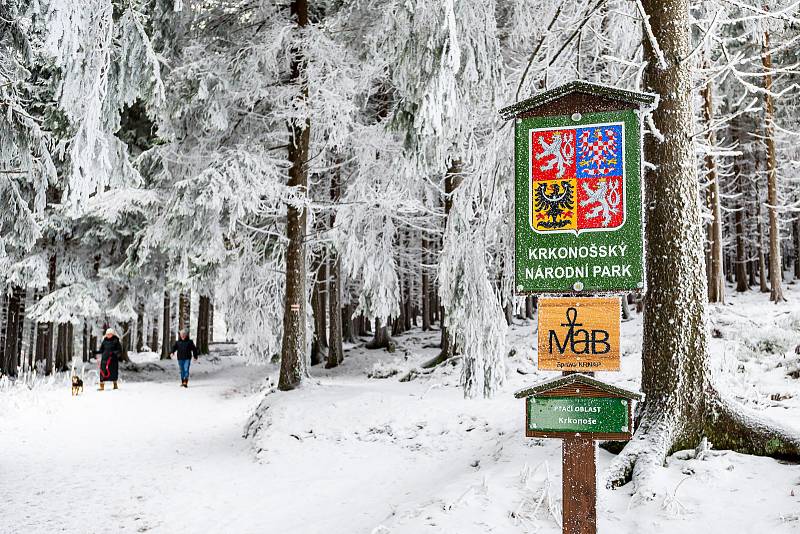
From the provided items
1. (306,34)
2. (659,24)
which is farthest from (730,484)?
(306,34)

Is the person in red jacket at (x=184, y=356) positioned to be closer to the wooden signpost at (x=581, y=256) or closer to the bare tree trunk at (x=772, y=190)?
the wooden signpost at (x=581, y=256)

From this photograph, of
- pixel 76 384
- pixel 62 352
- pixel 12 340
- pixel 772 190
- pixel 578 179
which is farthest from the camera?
pixel 62 352

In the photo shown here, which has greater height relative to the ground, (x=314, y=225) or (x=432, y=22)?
(x=432, y=22)

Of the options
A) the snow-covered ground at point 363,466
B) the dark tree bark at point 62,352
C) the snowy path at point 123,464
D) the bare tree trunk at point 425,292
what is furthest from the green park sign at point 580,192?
the dark tree bark at point 62,352

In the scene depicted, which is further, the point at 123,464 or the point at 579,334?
the point at 123,464

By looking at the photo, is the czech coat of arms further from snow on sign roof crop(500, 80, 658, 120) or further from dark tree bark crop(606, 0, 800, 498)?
dark tree bark crop(606, 0, 800, 498)

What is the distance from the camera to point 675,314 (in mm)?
5348

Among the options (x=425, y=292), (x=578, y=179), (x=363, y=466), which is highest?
(x=578, y=179)

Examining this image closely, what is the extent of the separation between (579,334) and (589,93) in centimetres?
158

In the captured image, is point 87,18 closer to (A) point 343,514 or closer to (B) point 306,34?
(A) point 343,514

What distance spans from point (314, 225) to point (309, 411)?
275 inches

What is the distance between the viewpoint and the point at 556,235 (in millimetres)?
3799

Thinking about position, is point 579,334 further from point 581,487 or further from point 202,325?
point 202,325

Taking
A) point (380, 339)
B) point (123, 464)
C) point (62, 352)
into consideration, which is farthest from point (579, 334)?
point (62, 352)
